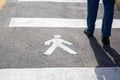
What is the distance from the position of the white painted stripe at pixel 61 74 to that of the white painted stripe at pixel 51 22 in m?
2.41

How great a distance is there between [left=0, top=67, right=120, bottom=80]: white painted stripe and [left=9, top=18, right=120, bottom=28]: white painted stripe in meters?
2.41

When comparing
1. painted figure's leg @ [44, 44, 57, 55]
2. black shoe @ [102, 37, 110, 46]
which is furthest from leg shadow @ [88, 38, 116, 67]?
painted figure's leg @ [44, 44, 57, 55]

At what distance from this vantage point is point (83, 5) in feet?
31.3

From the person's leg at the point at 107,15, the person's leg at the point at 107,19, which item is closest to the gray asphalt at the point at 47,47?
the person's leg at the point at 107,19

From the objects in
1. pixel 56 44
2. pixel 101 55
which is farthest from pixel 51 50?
pixel 101 55

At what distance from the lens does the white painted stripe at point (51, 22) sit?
7.61 metres

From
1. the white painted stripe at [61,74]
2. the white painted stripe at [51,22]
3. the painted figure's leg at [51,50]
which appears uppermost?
the white painted stripe at [61,74]

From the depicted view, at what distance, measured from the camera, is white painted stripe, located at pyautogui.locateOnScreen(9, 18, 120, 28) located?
25.0 ft

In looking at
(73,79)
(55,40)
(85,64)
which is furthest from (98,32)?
(73,79)

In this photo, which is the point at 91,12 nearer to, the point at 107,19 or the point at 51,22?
the point at 107,19

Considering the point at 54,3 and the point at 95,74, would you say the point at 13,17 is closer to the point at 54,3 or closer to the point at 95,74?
the point at 54,3

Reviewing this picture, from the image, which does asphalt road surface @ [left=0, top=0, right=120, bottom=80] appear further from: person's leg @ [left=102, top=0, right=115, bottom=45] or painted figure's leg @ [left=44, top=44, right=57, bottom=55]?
person's leg @ [left=102, top=0, right=115, bottom=45]

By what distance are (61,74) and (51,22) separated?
9.44 ft

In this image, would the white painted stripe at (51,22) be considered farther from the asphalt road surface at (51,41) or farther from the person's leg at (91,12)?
the person's leg at (91,12)
